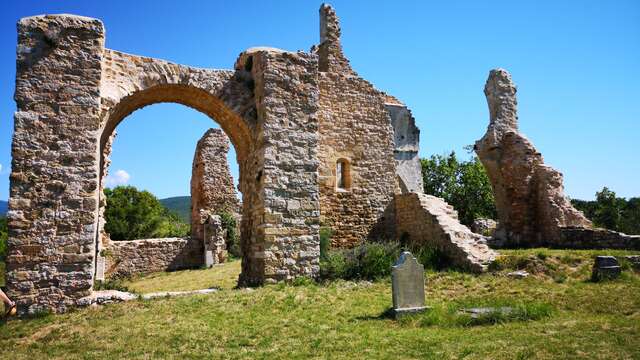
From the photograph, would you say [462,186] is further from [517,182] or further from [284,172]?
[284,172]

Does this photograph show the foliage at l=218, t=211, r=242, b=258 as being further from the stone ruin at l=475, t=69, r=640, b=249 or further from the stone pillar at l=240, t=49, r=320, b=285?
the stone ruin at l=475, t=69, r=640, b=249

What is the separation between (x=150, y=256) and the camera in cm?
1900

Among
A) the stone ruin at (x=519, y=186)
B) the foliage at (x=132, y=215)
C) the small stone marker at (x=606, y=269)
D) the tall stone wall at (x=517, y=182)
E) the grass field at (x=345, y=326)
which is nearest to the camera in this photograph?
the grass field at (x=345, y=326)

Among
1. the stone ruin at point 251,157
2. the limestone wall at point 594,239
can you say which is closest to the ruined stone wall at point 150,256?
the stone ruin at point 251,157

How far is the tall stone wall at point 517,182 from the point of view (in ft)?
52.5

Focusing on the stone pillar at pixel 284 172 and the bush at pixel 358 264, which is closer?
the stone pillar at pixel 284 172

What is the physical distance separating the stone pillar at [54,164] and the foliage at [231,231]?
39.4 ft

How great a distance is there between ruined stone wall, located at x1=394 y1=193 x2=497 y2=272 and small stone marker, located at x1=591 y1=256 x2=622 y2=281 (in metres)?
2.35

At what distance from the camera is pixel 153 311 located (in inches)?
308

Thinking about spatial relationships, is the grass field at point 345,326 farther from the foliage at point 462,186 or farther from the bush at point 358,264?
the foliage at point 462,186

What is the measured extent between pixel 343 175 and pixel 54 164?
8742 mm

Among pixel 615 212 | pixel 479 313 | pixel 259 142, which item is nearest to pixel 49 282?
pixel 259 142

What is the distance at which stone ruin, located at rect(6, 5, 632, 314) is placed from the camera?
331 inches

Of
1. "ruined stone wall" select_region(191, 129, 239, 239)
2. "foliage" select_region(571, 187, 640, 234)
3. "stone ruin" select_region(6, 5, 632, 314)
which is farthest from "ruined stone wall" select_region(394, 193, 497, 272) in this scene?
"foliage" select_region(571, 187, 640, 234)
